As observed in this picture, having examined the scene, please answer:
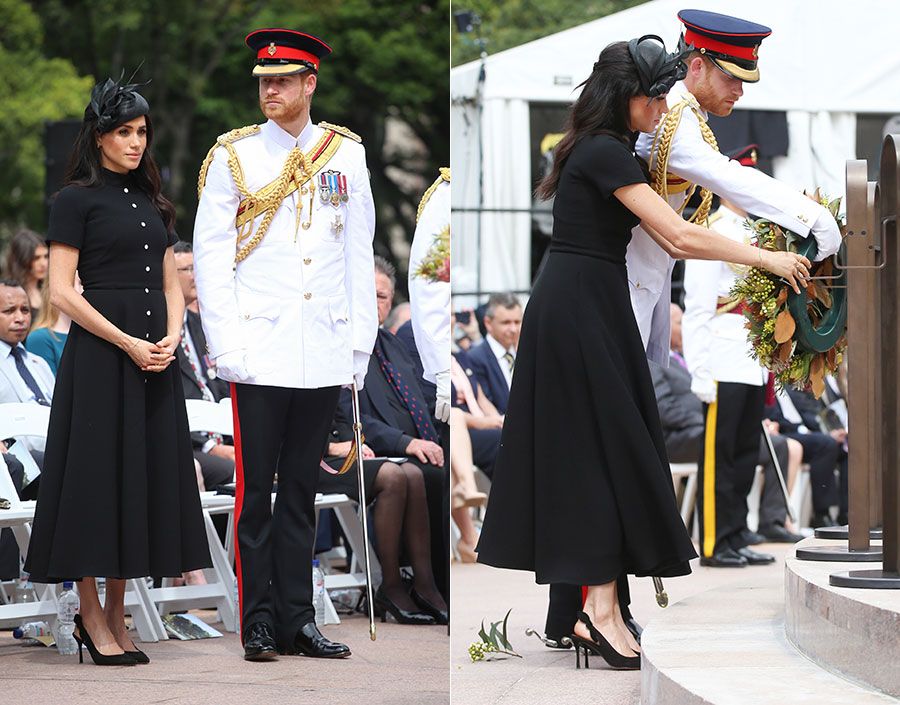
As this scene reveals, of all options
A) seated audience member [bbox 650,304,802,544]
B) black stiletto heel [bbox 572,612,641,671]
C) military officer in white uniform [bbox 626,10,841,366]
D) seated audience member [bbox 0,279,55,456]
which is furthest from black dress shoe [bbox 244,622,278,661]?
seated audience member [bbox 650,304,802,544]

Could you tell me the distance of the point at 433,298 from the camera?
7.24 m

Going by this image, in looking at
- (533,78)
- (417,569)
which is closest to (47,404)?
(417,569)

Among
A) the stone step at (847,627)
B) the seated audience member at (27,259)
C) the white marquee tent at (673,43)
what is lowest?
the stone step at (847,627)

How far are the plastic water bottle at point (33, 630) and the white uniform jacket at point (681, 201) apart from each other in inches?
112

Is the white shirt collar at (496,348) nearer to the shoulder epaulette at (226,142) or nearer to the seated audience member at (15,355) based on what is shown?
the seated audience member at (15,355)

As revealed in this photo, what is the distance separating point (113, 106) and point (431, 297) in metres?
1.71

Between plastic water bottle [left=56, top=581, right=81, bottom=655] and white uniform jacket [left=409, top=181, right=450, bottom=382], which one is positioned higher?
white uniform jacket [left=409, top=181, right=450, bottom=382]

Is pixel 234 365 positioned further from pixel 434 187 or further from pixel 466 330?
pixel 466 330

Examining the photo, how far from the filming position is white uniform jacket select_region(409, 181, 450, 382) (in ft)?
23.5

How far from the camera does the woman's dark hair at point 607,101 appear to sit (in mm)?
5496

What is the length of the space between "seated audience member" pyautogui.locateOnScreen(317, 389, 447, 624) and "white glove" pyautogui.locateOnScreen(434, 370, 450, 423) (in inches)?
30.4

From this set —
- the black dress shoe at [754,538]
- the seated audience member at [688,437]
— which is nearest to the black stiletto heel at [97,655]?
the black dress shoe at [754,538]

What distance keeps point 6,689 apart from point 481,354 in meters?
5.54

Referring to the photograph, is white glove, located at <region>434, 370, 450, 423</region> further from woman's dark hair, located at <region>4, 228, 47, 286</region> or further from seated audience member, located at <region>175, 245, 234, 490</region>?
woman's dark hair, located at <region>4, 228, 47, 286</region>
